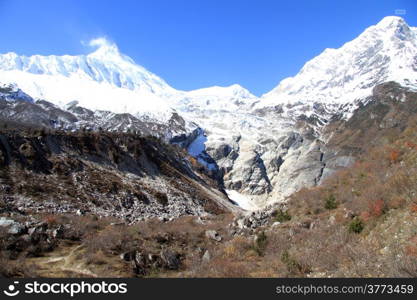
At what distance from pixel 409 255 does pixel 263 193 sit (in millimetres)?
170794

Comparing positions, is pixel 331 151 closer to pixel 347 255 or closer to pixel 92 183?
pixel 92 183

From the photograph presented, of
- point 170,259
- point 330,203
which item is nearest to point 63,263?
point 170,259

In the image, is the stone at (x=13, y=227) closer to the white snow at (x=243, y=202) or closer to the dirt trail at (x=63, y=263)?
the dirt trail at (x=63, y=263)

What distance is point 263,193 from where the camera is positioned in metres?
180

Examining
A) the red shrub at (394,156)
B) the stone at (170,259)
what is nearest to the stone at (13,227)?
the stone at (170,259)

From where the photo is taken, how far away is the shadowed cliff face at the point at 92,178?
36.5 m

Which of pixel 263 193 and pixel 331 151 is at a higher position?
pixel 331 151

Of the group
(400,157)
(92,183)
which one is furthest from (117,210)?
(400,157)

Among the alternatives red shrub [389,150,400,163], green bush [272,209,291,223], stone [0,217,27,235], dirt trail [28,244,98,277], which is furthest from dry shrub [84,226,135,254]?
red shrub [389,150,400,163]

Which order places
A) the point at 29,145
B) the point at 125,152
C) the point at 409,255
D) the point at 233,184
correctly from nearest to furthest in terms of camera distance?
the point at 409,255 → the point at 29,145 → the point at 125,152 → the point at 233,184

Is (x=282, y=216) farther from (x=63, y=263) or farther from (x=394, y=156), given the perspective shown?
(x=63, y=263)

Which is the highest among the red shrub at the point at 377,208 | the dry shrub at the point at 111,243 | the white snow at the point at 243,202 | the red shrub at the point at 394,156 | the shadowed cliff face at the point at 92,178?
the white snow at the point at 243,202

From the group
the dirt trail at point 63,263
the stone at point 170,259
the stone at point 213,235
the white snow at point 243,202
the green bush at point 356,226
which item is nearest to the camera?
the dirt trail at point 63,263

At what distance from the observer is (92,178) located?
45.8m
